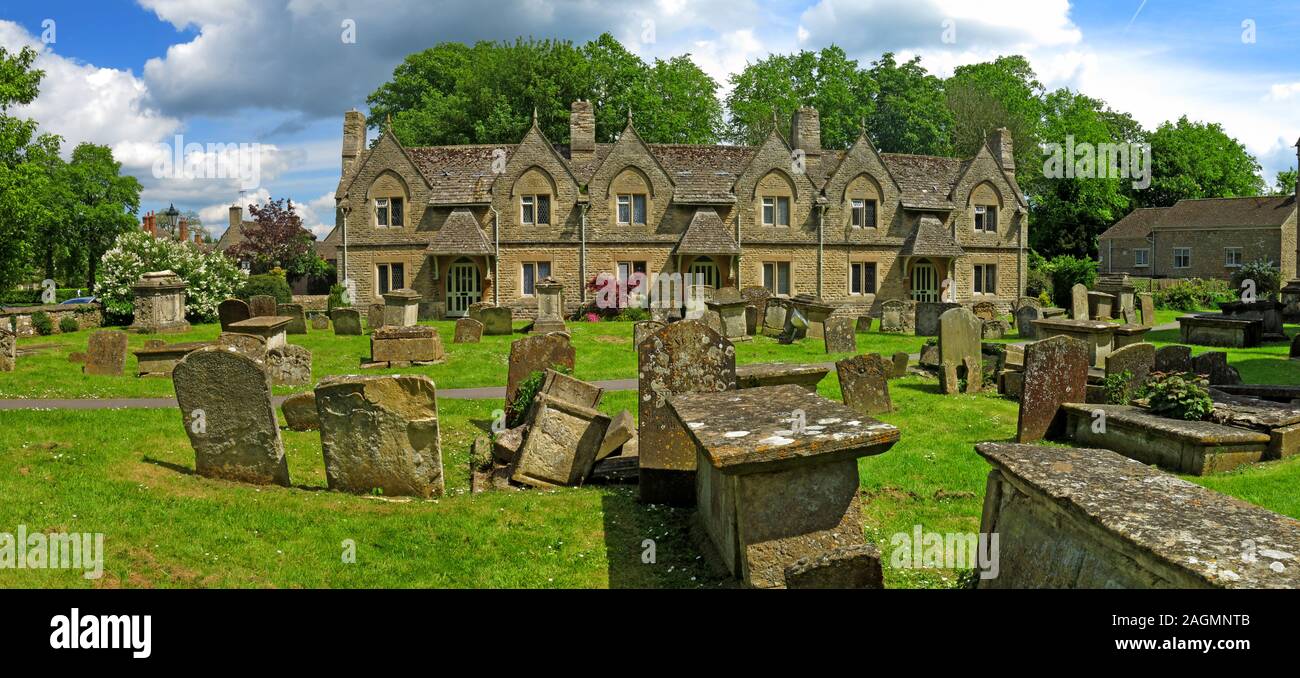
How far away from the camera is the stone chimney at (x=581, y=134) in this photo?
42000mm

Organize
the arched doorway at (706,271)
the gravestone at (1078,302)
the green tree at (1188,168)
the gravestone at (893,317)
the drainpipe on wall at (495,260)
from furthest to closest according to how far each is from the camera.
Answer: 1. the green tree at (1188,168)
2. the arched doorway at (706,271)
3. the drainpipe on wall at (495,260)
4. the gravestone at (893,317)
5. the gravestone at (1078,302)

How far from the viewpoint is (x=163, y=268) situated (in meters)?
→ 35.4

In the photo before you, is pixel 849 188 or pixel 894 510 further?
pixel 849 188

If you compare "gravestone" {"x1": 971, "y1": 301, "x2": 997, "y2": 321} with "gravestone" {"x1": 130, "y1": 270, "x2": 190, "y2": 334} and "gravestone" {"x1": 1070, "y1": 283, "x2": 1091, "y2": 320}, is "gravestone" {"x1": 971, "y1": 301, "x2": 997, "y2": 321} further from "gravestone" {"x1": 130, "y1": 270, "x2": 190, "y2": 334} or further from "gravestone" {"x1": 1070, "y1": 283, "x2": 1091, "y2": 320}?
"gravestone" {"x1": 130, "y1": 270, "x2": 190, "y2": 334}

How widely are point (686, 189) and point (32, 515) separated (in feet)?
114

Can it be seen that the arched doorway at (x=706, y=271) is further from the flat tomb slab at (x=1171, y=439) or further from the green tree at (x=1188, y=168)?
the green tree at (x=1188, y=168)

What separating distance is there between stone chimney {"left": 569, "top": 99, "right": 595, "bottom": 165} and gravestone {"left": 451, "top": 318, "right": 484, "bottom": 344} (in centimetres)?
1548

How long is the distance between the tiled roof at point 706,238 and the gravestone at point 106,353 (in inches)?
937

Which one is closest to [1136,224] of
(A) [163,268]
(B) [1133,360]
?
(B) [1133,360]

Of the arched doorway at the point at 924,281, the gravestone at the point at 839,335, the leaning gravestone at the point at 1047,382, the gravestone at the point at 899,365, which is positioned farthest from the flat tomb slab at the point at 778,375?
the arched doorway at the point at 924,281

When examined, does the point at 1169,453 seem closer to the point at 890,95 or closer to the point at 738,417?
A: the point at 738,417

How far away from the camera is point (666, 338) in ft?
35.7
